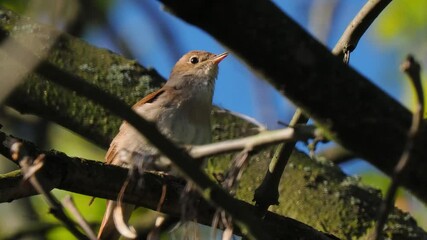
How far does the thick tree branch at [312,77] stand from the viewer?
5.71ft

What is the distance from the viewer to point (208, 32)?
1.76 m

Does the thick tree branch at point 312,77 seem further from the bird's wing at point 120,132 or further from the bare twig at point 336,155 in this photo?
the bare twig at point 336,155

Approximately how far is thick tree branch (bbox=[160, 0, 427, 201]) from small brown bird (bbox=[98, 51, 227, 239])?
2.35m

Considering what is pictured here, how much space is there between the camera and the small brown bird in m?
4.52

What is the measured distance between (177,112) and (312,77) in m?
3.42

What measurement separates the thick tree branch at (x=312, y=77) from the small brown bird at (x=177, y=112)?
2345mm

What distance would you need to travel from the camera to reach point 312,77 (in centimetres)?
177

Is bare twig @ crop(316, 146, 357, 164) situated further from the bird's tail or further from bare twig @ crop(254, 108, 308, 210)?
bare twig @ crop(254, 108, 308, 210)

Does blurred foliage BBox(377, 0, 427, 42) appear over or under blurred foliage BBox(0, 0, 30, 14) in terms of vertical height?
over

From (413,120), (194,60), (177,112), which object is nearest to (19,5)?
(194,60)

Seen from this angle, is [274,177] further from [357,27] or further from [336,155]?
[336,155]

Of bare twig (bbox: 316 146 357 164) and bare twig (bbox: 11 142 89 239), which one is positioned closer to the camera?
bare twig (bbox: 11 142 89 239)

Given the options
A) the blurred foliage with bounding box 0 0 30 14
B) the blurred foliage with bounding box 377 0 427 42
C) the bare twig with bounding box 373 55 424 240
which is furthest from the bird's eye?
the bare twig with bounding box 373 55 424 240

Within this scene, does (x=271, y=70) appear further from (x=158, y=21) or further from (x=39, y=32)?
(x=158, y=21)
